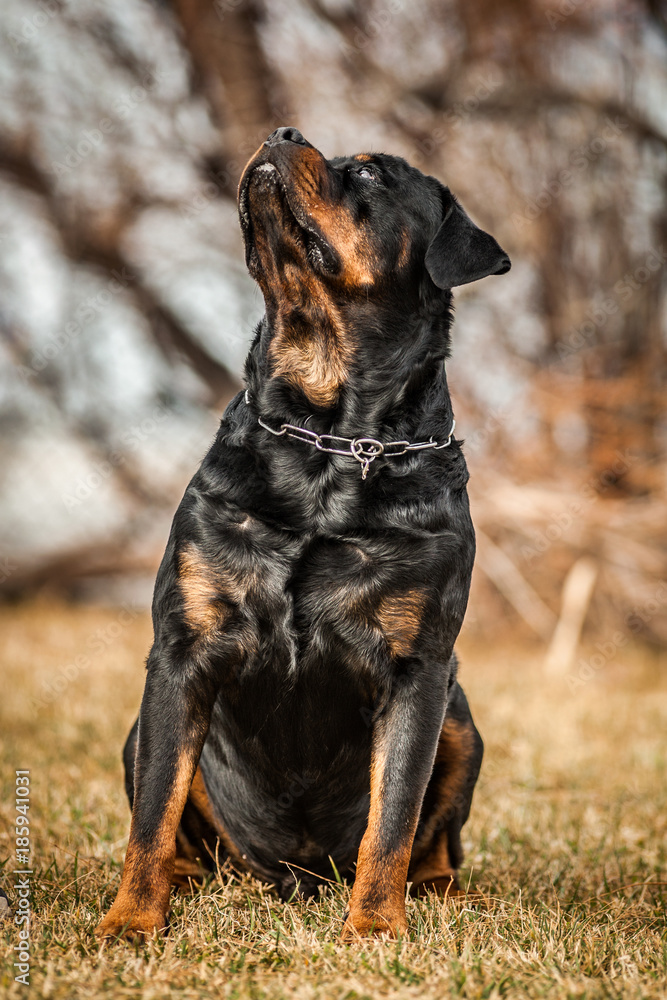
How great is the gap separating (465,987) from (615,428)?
256 inches

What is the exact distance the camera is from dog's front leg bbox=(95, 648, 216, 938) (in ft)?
6.79

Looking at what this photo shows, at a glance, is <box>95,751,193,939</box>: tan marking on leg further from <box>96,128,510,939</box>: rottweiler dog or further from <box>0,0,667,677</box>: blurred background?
<box>0,0,667,677</box>: blurred background

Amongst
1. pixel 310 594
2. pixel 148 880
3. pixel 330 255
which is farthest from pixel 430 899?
pixel 330 255

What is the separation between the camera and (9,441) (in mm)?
8438

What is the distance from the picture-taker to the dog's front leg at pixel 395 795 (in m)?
2.07

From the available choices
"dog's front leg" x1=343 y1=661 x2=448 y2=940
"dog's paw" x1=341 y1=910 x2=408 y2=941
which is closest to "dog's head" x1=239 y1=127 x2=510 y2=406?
"dog's front leg" x1=343 y1=661 x2=448 y2=940

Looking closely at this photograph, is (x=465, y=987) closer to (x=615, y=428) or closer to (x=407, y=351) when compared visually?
(x=407, y=351)

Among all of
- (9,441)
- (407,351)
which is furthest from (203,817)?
(9,441)

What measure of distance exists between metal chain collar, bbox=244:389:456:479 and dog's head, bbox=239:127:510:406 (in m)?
→ 0.12

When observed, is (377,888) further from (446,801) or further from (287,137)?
(287,137)

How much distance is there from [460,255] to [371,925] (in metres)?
1.78

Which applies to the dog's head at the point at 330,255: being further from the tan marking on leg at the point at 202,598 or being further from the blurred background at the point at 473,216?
the blurred background at the point at 473,216

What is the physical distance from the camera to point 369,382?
2.56m

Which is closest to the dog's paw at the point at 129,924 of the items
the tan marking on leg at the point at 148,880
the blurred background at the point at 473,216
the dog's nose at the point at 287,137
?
the tan marking on leg at the point at 148,880
